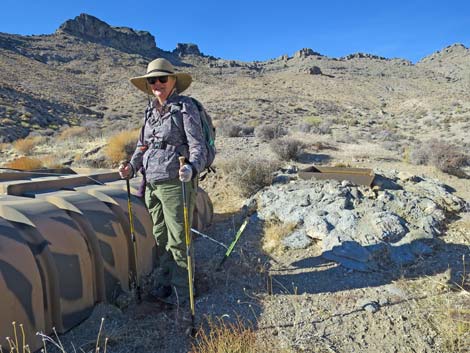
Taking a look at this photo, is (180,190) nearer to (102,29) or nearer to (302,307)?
(302,307)

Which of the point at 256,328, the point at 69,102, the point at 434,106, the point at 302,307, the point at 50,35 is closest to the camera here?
the point at 256,328

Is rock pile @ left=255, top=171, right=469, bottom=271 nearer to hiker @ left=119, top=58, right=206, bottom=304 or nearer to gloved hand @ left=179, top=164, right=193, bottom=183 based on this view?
hiker @ left=119, top=58, right=206, bottom=304

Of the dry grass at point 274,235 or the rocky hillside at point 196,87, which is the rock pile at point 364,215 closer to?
the dry grass at point 274,235

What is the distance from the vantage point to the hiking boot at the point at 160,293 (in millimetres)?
3711

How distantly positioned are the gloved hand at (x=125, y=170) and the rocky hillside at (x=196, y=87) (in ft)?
59.6

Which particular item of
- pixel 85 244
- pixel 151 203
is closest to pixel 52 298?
pixel 85 244

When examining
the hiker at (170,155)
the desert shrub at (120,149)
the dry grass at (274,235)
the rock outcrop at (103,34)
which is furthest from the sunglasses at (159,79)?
the rock outcrop at (103,34)

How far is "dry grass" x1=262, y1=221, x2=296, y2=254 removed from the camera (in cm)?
499

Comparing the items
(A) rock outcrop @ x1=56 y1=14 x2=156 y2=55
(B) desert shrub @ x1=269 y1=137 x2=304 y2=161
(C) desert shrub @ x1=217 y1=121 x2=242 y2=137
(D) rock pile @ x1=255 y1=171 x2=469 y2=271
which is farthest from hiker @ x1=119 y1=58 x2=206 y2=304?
(A) rock outcrop @ x1=56 y1=14 x2=156 y2=55

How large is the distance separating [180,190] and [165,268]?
105 cm

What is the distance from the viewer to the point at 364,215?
539cm

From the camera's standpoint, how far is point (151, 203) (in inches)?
142

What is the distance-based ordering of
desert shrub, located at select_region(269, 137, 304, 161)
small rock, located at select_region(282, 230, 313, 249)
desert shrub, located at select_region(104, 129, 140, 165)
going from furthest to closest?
desert shrub, located at select_region(104, 129, 140, 165) < desert shrub, located at select_region(269, 137, 304, 161) < small rock, located at select_region(282, 230, 313, 249)

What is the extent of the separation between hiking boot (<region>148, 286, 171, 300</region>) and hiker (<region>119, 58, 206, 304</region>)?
2.8 inches
